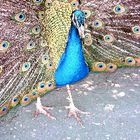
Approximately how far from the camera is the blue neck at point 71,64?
3871 mm

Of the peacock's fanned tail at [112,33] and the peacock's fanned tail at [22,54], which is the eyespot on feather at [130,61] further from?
the peacock's fanned tail at [22,54]

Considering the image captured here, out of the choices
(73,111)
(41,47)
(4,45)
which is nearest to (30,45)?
→ (41,47)

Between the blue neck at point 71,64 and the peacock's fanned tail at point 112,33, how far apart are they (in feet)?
1.08

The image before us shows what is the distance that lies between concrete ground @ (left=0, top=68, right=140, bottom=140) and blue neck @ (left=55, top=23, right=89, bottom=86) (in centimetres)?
24

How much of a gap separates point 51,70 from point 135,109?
2.52ft

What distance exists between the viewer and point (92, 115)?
3967 millimetres

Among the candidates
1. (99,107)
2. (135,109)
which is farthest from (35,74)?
(135,109)

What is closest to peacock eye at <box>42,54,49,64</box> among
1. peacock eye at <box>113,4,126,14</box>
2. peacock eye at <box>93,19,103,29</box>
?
peacock eye at <box>93,19,103,29</box>

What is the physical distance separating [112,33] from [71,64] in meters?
0.65

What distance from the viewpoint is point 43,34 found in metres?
4.00

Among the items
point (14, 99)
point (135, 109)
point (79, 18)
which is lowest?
point (135, 109)

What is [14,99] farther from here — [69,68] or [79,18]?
[79,18]

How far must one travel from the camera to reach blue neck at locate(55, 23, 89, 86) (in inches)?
152

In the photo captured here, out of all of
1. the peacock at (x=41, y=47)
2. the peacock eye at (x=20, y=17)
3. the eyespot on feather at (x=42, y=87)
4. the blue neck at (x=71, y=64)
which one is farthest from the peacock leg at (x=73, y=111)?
the peacock eye at (x=20, y=17)
